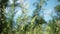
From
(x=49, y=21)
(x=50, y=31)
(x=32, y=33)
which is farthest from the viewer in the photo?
(x=49, y=21)

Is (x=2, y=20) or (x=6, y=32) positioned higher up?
(x=2, y=20)

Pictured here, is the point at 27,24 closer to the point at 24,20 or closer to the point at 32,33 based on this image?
the point at 24,20

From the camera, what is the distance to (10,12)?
197 centimetres

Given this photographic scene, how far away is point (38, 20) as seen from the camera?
6.61ft

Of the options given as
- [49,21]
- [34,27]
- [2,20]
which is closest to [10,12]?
[2,20]

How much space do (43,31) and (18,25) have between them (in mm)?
304

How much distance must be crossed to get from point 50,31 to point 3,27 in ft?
1.92

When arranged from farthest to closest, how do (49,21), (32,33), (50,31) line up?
(49,21), (50,31), (32,33)

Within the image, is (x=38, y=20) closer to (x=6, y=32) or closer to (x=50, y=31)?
(x=50, y=31)

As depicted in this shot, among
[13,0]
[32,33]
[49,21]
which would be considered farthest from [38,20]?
[13,0]

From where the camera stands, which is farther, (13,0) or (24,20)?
(13,0)

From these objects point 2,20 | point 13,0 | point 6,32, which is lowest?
point 6,32

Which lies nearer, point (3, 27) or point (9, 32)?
point (9, 32)

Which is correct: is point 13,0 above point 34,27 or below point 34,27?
above
